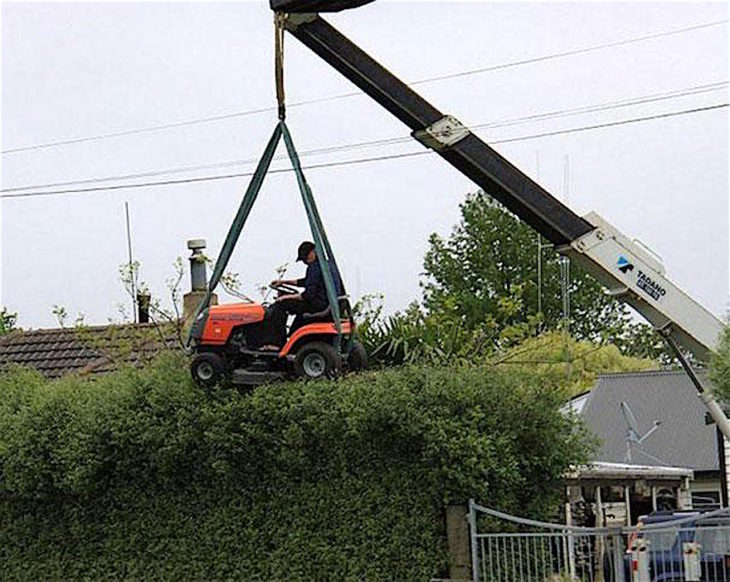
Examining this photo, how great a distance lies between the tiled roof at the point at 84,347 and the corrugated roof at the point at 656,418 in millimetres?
10481

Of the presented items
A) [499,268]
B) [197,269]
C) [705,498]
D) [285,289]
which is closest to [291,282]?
[285,289]

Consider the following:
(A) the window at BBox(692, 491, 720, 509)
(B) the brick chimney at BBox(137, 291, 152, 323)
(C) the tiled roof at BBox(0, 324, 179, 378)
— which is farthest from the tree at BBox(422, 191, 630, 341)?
(B) the brick chimney at BBox(137, 291, 152, 323)

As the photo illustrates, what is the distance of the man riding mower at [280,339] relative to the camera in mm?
13445

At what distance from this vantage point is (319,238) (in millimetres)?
12984

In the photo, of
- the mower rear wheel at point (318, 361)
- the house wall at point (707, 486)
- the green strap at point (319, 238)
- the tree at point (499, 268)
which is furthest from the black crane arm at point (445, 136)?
the tree at point (499, 268)

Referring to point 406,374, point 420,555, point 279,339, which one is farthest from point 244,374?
point 420,555

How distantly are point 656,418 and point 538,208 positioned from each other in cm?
1693

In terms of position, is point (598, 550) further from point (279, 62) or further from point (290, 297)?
point (279, 62)

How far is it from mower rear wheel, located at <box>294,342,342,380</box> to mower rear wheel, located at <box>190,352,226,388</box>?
848 mm

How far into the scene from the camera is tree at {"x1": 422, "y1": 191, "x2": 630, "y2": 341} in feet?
176

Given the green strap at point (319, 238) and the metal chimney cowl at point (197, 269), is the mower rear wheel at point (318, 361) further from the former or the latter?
the metal chimney cowl at point (197, 269)

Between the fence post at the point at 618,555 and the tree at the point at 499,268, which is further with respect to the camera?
the tree at the point at 499,268

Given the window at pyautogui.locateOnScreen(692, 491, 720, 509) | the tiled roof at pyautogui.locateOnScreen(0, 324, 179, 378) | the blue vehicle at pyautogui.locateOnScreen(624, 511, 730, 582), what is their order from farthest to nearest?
the window at pyautogui.locateOnScreen(692, 491, 720, 509) < the tiled roof at pyautogui.locateOnScreen(0, 324, 179, 378) < the blue vehicle at pyautogui.locateOnScreen(624, 511, 730, 582)

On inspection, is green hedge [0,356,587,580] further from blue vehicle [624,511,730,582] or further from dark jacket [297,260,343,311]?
blue vehicle [624,511,730,582]
